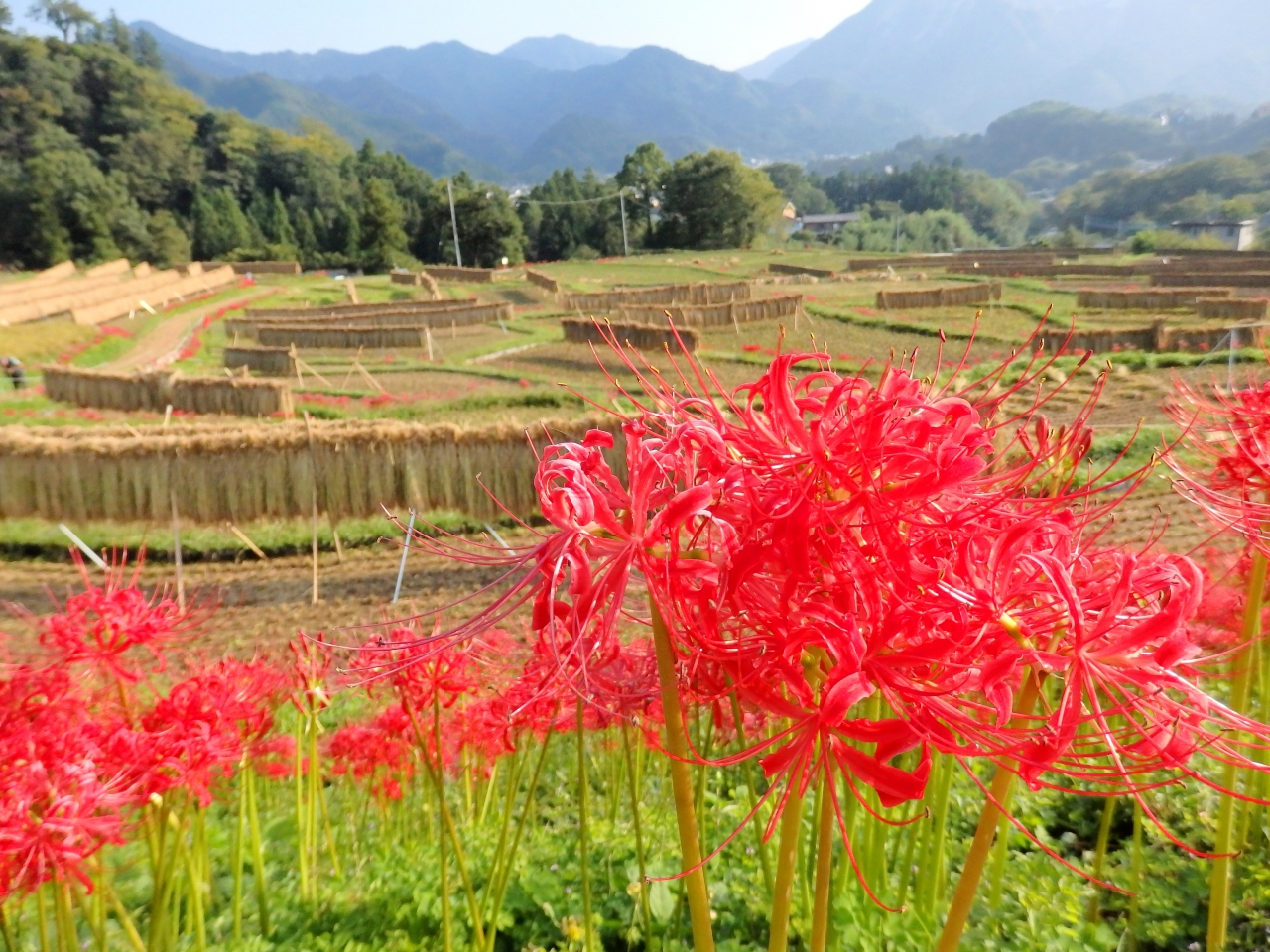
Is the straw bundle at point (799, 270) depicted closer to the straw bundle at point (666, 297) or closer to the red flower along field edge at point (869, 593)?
the straw bundle at point (666, 297)

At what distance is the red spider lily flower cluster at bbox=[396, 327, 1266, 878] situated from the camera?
4.15ft

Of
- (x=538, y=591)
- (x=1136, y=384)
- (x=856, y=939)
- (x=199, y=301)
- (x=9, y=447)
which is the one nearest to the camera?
(x=538, y=591)

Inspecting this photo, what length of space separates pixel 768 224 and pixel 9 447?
92370 millimetres

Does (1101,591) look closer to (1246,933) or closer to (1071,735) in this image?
(1071,735)

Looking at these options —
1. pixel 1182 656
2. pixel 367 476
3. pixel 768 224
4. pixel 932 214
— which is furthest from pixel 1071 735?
pixel 932 214

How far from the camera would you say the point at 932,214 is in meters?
123

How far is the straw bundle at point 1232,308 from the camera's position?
32.1 meters

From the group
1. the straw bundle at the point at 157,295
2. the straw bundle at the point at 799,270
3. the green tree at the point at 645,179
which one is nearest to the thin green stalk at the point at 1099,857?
the straw bundle at the point at 157,295

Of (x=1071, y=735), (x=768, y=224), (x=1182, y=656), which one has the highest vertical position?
(x=768, y=224)

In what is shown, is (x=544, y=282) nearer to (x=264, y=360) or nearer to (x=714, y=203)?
(x=264, y=360)

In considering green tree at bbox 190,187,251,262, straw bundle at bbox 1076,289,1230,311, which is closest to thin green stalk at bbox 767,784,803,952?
straw bundle at bbox 1076,289,1230,311

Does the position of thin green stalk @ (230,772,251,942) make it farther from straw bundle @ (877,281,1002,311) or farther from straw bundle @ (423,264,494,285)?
straw bundle @ (423,264,494,285)

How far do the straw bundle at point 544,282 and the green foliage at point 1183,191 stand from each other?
102 m

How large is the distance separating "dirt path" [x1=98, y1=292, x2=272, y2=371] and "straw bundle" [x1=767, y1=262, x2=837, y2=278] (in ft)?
136
